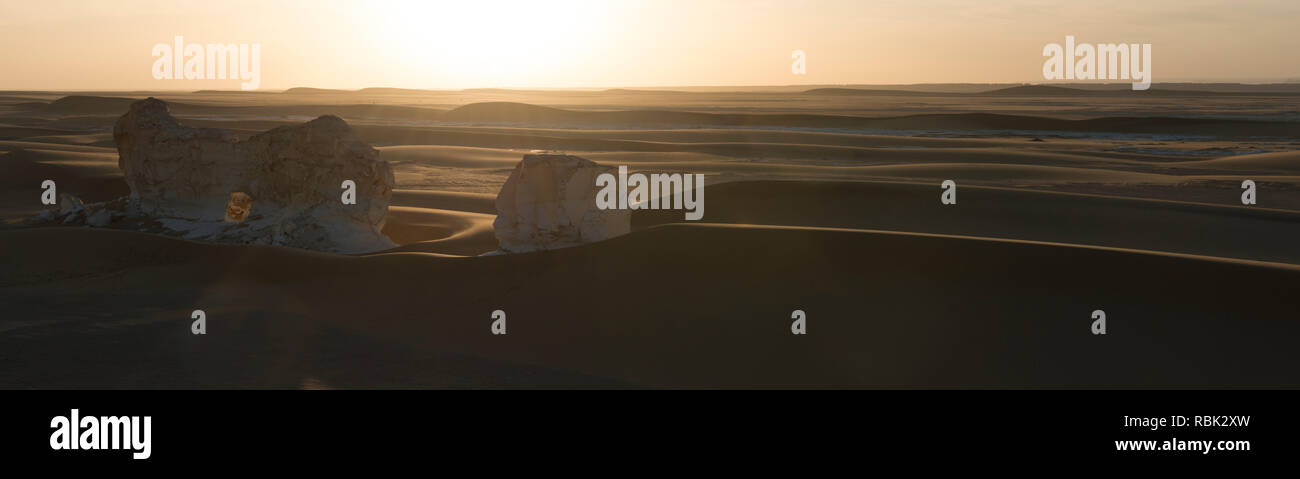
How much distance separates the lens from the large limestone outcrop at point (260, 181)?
1236cm

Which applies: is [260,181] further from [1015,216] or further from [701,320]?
[1015,216]

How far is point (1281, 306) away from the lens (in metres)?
6.70

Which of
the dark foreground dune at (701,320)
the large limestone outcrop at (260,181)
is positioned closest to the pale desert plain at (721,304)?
the dark foreground dune at (701,320)

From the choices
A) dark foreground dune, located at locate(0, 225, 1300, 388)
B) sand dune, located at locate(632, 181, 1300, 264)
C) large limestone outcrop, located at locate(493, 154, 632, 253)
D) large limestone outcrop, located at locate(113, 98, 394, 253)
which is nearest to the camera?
dark foreground dune, located at locate(0, 225, 1300, 388)

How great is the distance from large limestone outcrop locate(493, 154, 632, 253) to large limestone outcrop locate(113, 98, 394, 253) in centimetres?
260

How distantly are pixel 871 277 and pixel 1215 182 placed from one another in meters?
17.6

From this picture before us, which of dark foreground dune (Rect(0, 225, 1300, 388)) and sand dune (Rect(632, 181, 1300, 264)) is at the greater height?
sand dune (Rect(632, 181, 1300, 264))

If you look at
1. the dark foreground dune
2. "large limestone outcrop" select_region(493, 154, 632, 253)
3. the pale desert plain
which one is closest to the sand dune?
the pale desert plain

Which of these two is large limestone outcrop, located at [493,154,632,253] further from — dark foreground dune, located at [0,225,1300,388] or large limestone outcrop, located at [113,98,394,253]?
large limestone outcrop, located at [113,98,394,253]

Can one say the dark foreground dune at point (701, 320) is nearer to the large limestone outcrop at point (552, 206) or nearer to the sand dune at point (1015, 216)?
the large limestone outcrop at point (552, 206)

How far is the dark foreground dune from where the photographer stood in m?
6.50

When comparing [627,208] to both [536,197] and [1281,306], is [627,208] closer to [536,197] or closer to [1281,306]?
[536,197]
